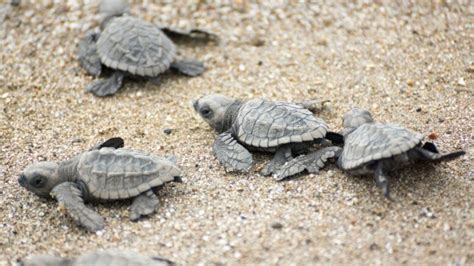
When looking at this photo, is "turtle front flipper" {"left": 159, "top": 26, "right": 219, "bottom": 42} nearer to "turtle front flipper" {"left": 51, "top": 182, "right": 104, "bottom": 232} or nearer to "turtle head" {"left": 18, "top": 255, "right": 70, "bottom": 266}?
"turtle front flipper" {"left": 51, "top": 182, "right": 104, "bottom": 232}

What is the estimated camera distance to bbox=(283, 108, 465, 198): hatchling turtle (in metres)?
3.33

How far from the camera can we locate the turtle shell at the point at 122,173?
355 cm

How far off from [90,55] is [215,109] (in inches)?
63.0

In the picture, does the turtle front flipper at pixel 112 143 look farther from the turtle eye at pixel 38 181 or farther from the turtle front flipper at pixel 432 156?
the turtle front flipper at pixel 432 156

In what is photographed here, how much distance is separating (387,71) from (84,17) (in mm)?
2969

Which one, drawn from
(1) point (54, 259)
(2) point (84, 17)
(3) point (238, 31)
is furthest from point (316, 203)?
(2) point (84, 17)

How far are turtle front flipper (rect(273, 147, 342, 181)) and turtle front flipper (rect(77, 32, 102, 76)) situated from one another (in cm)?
223

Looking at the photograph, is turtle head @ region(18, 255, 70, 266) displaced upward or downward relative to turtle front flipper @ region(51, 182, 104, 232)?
upward

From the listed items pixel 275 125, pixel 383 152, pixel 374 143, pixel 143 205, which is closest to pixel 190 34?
pixel 275 125

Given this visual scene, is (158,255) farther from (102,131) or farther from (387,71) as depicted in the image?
(387,71)

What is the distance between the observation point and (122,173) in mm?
3553

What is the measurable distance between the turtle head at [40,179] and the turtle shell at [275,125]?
124cm

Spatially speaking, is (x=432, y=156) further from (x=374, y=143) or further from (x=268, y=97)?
(x=268, y=97)

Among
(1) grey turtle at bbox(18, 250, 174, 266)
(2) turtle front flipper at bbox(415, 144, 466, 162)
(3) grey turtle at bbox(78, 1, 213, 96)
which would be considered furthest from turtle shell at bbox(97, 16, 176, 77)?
(2) turtle front flipper at bbox(415, 144, 466, 162)
